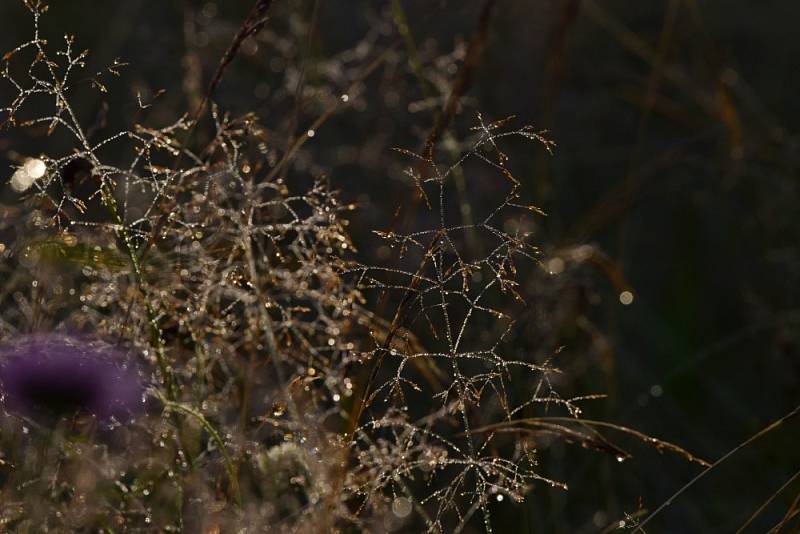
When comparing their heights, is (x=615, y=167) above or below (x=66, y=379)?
below

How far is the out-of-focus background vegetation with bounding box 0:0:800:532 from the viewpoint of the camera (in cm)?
173

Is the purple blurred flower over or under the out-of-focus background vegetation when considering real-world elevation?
over

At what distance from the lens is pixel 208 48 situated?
8.38 ft

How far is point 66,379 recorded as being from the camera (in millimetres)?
897

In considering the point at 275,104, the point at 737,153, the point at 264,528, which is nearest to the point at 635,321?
the point at 737,153

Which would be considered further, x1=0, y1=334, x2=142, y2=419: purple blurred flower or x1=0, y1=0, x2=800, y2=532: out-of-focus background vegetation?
x1=0, y1=0, x2=800, y2=532: out-of-focus background vegetation

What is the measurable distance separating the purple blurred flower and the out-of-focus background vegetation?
0.53 meters

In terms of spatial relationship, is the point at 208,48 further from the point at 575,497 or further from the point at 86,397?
the point at 86,397

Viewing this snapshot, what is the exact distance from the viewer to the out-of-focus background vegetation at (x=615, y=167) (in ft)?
5.68

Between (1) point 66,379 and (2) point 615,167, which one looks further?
(2) point 615,167

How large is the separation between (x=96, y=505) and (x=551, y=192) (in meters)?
1.48

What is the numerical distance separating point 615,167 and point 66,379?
1871mm

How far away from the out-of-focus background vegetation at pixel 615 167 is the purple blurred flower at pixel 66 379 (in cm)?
53

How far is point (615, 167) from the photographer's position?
2570 millimetres
